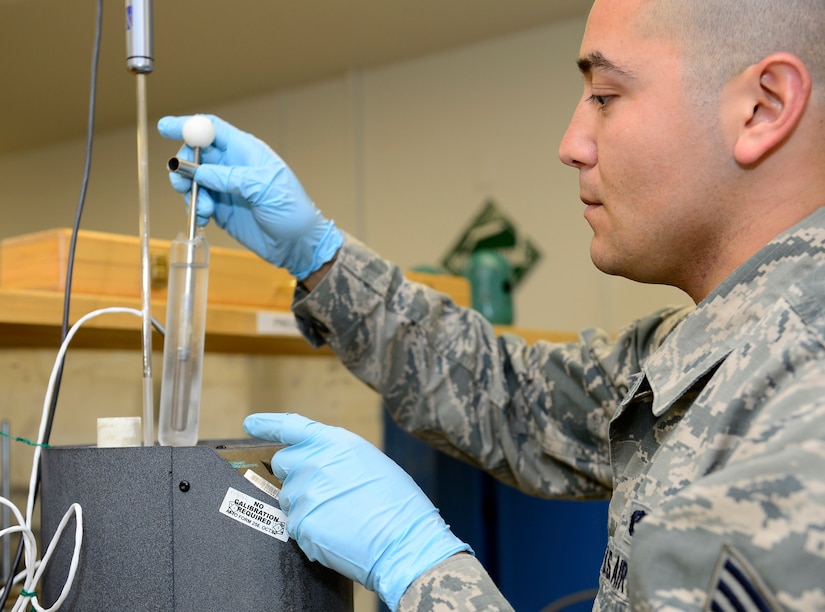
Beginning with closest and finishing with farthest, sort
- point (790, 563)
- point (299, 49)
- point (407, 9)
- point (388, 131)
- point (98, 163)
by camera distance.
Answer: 1. point (790, 563)
2. point (407, 9)
3. point (299, 49)
4. point (388, 131)
5. point (98, 163)

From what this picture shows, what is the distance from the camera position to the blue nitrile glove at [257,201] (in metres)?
0.99

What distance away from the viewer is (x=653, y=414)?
2.67 feet

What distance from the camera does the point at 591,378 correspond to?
1.16 meters

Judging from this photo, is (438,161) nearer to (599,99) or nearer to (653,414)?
(599,99)

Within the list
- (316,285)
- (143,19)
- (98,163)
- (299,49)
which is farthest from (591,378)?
(98,163)

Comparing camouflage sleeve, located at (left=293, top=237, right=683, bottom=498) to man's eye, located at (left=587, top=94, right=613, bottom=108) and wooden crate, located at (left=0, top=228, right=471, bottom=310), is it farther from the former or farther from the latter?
man's eye, located at (left=587, top=94, right=613, bottom=108)

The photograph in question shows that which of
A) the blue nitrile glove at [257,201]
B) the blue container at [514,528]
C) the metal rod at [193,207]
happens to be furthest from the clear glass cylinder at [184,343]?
the blue container at [514,528]

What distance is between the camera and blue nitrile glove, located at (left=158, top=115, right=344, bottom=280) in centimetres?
99

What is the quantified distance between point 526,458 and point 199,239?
0.61m

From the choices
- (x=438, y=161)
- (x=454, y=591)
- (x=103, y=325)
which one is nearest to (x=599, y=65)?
(x=454, y=591)

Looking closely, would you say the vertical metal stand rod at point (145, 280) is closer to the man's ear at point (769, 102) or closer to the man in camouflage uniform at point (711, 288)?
the man in camouflage uniform at point (711, 288)

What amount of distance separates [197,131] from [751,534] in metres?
0.66

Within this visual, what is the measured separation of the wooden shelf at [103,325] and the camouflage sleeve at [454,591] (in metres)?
0.59

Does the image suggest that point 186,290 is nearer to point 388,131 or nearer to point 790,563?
Answer: point 790,563
